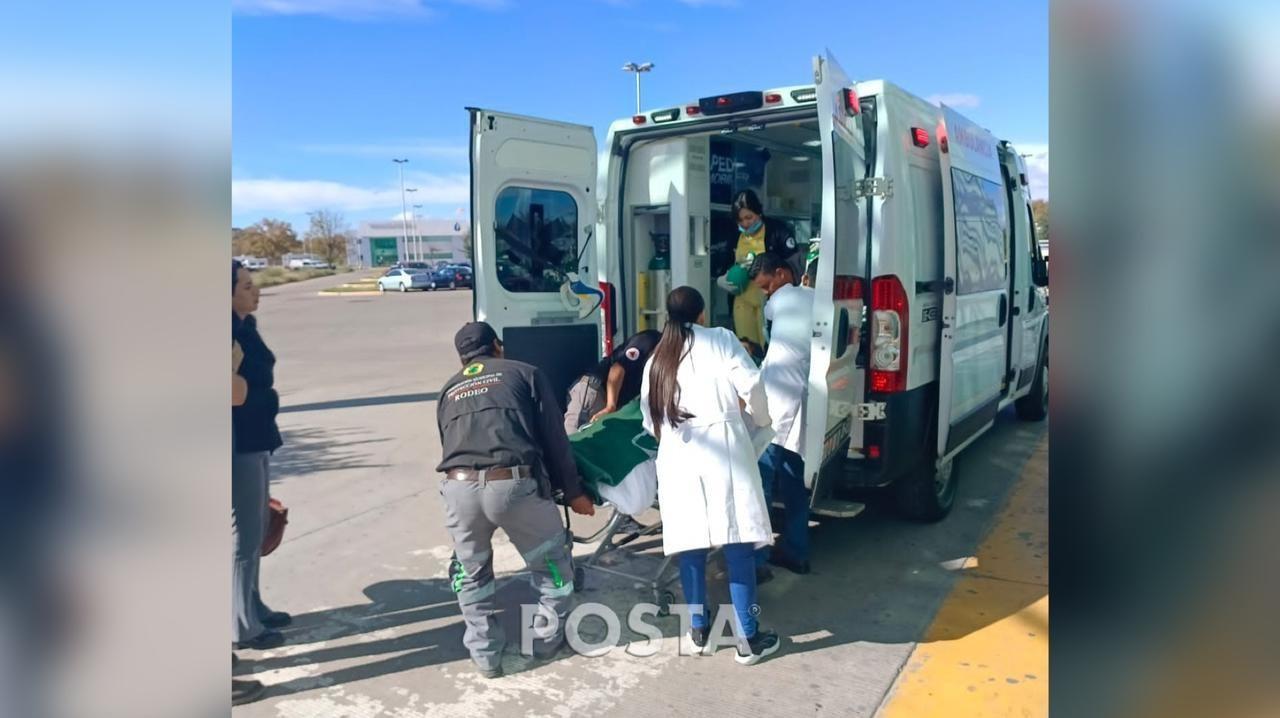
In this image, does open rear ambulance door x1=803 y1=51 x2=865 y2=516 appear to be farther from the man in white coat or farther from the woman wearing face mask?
the woman wearing face mask

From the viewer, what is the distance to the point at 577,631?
4.10 metres

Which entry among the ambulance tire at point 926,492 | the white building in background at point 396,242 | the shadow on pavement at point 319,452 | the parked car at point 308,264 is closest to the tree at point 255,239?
the ambulance tire at point 926,492

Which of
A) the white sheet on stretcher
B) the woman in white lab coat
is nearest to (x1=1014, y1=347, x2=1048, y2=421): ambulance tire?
the white sheet on stretcher

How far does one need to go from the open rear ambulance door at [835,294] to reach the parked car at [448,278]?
42064 mm

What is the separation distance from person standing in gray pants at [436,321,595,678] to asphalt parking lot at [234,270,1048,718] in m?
0.24

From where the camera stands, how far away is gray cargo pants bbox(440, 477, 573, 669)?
11.9 feet

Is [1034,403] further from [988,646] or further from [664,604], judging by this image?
[664,604]

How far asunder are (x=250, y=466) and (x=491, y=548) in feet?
3.64

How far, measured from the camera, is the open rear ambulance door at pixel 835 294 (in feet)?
12.5

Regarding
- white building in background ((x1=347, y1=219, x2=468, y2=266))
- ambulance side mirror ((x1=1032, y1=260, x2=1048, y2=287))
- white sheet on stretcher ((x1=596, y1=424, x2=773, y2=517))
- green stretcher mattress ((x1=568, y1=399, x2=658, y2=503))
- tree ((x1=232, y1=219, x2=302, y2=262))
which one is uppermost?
white building in background ((x1=347, y1=219, x2=468, y2=266))

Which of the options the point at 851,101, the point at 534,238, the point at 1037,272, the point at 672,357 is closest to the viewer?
the point at 672,357

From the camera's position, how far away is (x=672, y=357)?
3748 millimetres

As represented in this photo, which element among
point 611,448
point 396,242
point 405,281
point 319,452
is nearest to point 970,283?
point 611,448

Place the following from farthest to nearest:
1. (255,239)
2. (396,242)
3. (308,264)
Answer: (396,242) → (308,264) → (255,239)
